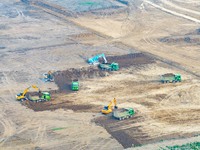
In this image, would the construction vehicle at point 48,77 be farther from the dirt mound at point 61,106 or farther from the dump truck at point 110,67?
the dump truck at point 110,67

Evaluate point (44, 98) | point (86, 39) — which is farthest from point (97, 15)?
point (44, 98)

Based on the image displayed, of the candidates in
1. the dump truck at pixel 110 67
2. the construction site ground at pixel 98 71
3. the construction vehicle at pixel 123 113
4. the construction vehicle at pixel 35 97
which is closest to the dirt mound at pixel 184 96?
the construction site ground at pixel 98 71

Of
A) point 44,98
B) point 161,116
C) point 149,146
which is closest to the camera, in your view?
point 149,146

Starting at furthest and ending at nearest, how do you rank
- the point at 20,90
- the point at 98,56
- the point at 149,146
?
the point at 98,56
the point at 20,90
the point at 149,146

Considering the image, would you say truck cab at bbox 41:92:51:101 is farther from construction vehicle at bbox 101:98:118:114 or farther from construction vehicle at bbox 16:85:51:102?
construction vehicle at bbox 101:98:118:114

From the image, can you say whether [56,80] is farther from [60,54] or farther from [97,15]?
[97,15]

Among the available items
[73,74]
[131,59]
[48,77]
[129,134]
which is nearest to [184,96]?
[129,134]
